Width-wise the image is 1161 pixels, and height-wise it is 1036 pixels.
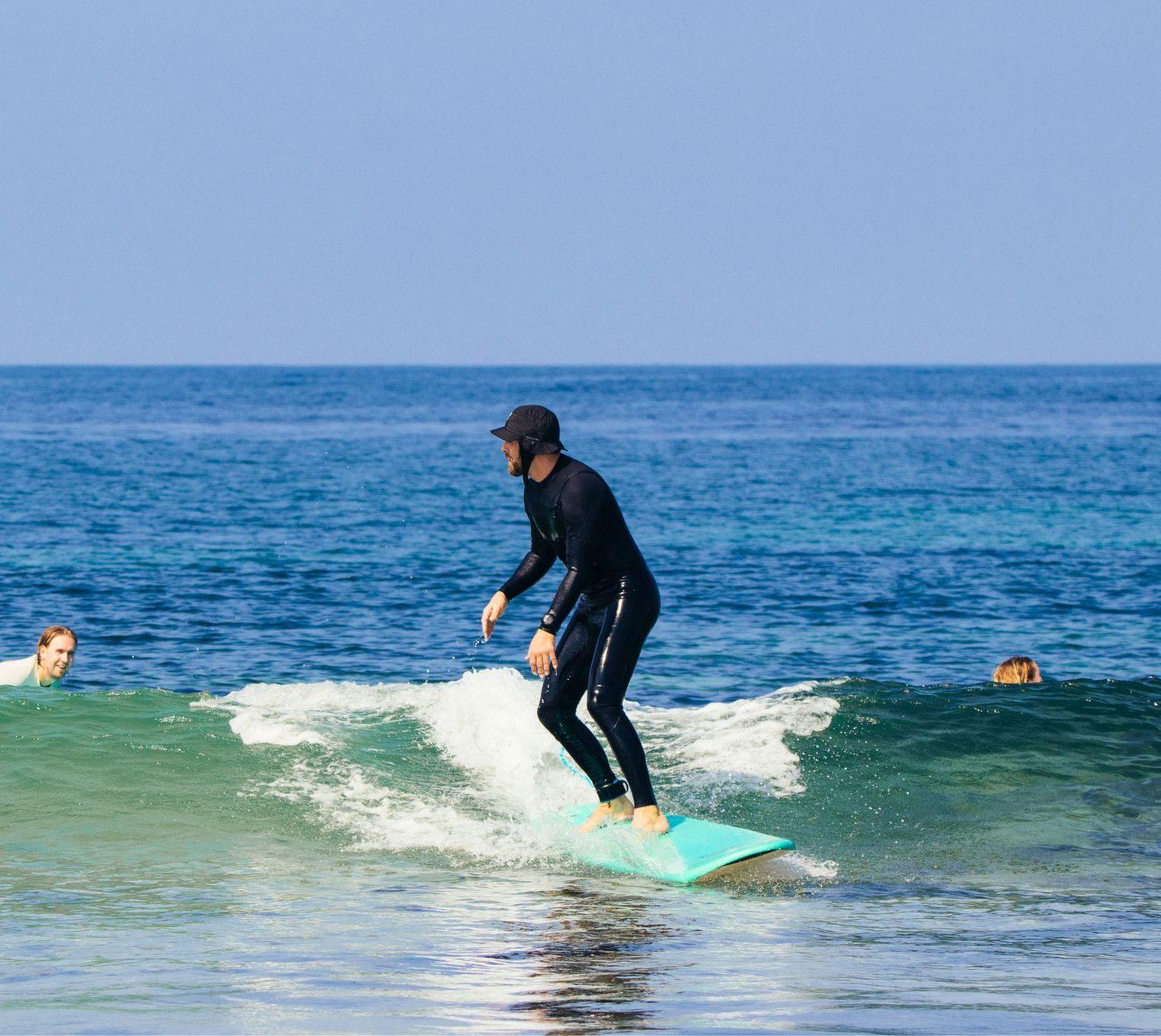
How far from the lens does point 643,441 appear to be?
6694cm

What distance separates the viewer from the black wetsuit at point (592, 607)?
8172 millimetres

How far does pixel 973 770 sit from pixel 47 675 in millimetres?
7151

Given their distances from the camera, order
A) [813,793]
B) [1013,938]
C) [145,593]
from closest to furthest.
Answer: [1013,938] < [813,793] < [145,593]

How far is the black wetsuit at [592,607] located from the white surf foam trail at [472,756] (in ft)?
2.72

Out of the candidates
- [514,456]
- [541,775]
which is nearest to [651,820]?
[514,456]

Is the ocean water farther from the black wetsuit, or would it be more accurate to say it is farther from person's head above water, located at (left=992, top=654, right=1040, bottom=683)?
the black wetsuit

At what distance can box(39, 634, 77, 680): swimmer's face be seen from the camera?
452 inches

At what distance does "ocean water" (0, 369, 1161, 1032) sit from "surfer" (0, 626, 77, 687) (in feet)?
0.37

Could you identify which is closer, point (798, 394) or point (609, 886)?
point (609, 886)

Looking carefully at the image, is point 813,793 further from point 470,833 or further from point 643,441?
point 643,441

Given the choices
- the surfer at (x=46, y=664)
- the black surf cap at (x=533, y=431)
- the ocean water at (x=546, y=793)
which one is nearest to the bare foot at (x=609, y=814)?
the ocean water at (x=546, y=793)

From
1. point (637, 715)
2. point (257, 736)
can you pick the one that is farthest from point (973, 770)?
point (257, 736)

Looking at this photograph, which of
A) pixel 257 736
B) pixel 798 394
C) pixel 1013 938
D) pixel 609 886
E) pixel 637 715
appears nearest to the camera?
pixel 1013 938

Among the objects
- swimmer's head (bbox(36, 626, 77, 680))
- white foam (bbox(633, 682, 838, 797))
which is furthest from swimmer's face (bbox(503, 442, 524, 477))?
swimmer's head (bbox(36, 626, 77, 680))
